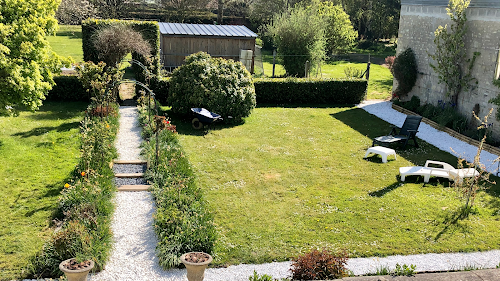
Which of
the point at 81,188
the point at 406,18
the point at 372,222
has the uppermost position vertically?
the point at 406,18

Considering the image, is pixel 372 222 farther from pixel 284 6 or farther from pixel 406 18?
pixel 284 6

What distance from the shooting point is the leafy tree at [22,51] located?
10.0 metres

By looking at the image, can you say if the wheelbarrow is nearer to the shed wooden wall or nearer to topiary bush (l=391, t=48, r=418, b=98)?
topiary bush (l=391, t=48, r=418, b=98)

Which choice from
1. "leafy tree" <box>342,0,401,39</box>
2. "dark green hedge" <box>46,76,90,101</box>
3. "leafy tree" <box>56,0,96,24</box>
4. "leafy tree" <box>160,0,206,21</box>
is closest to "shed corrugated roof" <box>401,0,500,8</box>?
"dark green hedge" <box>46,76,90,101</box>

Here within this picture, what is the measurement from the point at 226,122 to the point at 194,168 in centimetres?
447

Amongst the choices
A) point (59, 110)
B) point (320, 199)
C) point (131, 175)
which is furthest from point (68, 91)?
point (320, 199)

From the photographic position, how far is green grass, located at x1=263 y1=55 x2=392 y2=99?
71.6 ft

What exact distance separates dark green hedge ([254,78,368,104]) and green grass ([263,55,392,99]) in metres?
1.63

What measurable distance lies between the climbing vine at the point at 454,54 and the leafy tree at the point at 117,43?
35.5 feet

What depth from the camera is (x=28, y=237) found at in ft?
24.9

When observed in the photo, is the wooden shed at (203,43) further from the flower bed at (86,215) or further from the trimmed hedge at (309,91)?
the flower bed at (86,215)

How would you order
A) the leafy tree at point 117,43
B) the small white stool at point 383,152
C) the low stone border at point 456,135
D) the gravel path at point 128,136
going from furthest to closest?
the leafy tree at point 117,43, the low stone border at point 456,135, the small white stool at point 383,152, the gravel path at point 128,136

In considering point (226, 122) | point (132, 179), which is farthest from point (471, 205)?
point (226, 122)

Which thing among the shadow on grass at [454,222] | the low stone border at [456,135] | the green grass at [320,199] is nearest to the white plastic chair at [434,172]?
the green grass at [320,199]
